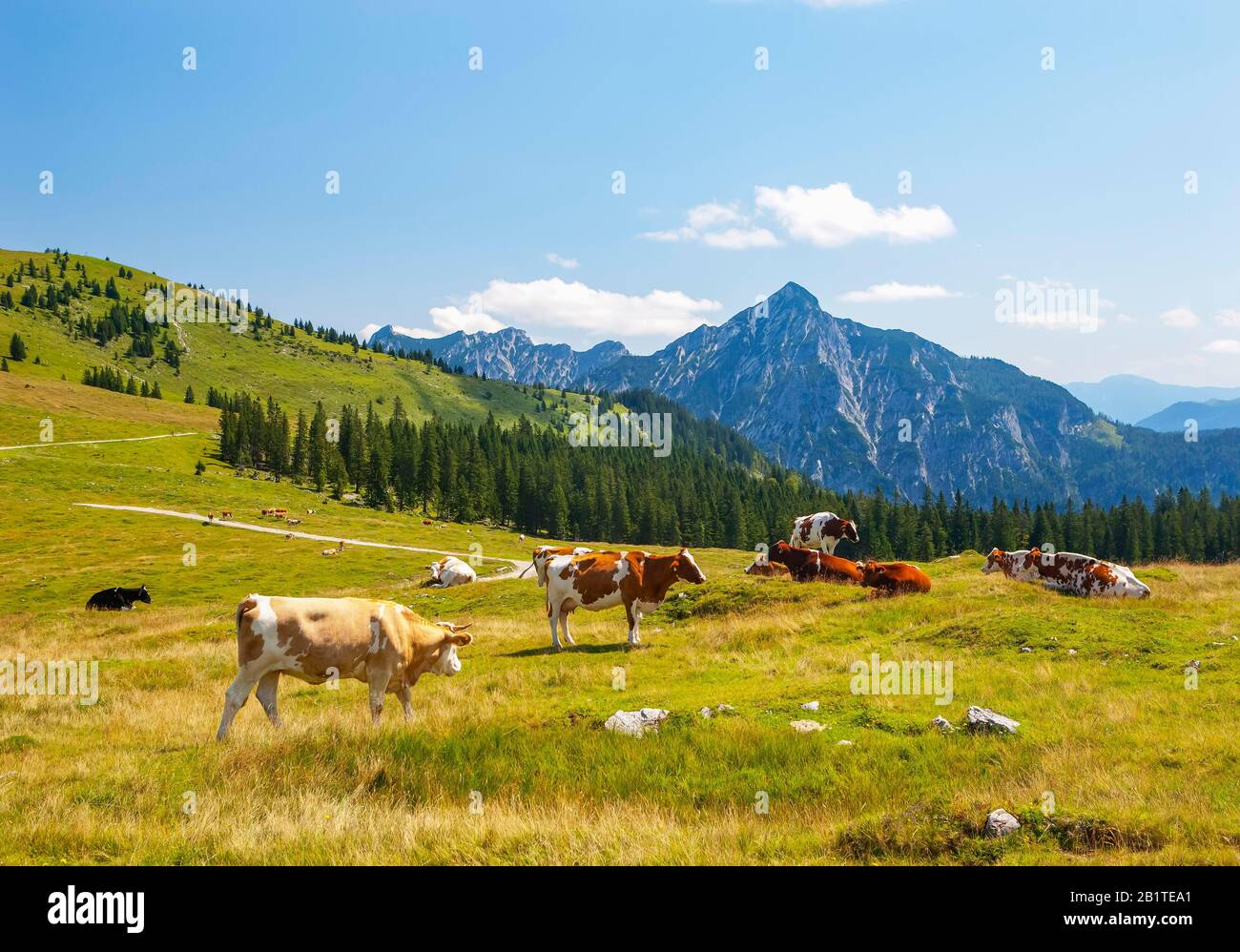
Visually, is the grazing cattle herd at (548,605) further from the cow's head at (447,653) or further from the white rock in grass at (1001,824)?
the white rock in grass at (1001,824)

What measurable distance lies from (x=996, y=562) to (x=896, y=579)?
35.2 feet

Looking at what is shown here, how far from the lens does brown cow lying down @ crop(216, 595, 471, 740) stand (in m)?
12.9

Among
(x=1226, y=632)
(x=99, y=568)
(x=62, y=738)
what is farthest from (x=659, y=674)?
(x=99, y=568)

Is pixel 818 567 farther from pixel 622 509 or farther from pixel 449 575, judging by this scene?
pixel 622 509

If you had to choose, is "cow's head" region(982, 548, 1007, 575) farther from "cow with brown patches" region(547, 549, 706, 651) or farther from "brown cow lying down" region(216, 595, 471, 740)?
"brown cow lying down" region(216, 595, 471, 740)

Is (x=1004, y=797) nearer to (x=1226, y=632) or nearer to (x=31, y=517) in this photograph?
(x=1226, y=632)

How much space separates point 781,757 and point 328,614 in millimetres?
8768

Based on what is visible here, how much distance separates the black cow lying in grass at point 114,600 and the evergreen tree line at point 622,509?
7745cm

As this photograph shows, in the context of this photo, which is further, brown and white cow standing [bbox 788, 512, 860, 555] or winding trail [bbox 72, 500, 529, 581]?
winding trail [bbox 72, 500, 529, 581]

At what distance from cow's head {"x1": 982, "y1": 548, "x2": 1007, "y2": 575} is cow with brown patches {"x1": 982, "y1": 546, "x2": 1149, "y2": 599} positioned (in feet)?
6.87

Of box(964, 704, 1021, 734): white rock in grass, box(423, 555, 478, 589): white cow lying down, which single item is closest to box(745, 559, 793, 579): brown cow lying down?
box(964, 704, 1021, 734): white rock in grass

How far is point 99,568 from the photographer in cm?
6056

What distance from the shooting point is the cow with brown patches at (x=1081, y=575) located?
2442cm

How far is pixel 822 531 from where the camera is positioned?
42656 millimetres
